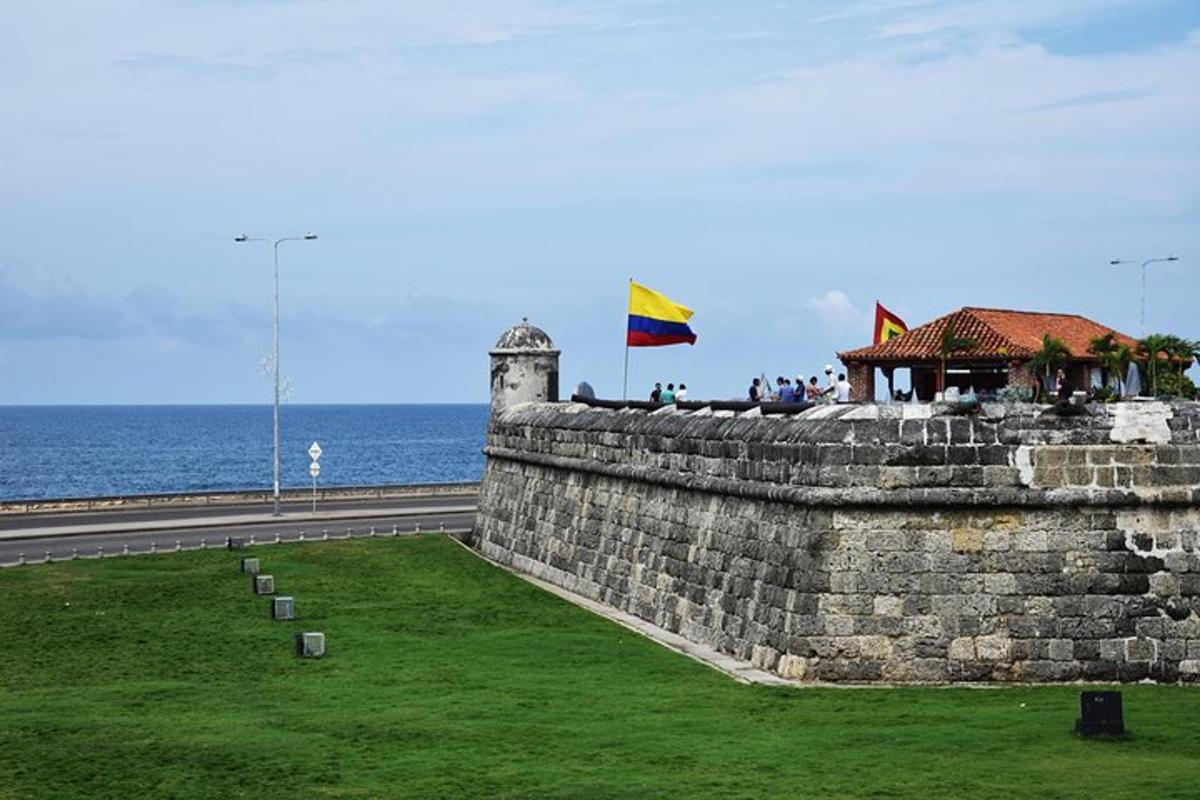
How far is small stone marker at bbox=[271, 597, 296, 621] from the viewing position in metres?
29.5

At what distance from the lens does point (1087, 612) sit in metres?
22.2

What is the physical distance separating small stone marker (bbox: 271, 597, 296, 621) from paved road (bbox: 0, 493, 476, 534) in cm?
2200

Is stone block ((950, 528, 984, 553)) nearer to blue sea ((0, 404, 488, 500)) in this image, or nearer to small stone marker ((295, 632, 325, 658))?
small stone marker ((295, 632, 325, 658))

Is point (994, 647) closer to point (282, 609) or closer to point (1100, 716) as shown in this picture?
point (1100, 716)

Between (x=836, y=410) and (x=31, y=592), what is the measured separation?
17.5 metres

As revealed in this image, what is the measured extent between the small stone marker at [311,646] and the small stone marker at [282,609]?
13.8 ft

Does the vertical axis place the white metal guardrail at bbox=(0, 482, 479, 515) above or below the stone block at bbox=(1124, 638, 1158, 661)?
above

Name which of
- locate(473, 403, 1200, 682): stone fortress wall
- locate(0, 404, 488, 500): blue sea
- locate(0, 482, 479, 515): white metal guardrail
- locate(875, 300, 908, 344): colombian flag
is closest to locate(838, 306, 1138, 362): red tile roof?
locate(875, 300, 908, 344): colombian flag

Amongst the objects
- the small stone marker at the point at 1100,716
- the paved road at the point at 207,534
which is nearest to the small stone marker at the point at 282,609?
the paved road at the point at 207,534

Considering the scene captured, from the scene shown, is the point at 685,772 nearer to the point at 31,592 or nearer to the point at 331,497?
the point at 31,592

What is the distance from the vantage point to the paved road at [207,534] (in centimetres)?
4291

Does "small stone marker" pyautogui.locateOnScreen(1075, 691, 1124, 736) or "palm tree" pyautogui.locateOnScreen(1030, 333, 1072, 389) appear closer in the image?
"small stone marker" pyautogui.locateOnScreen(1075, 691, 1124, 736)

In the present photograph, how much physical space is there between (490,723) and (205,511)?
3921 centimetres

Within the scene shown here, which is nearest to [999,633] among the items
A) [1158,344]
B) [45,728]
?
[45,728]
